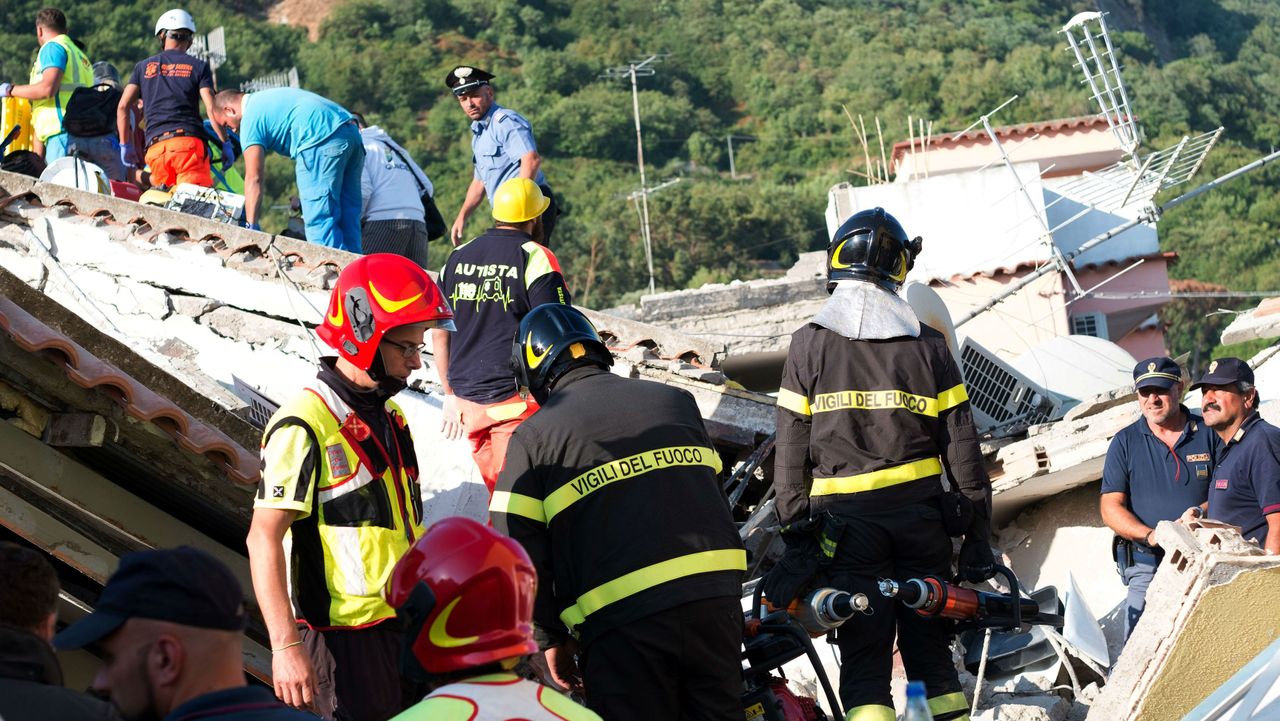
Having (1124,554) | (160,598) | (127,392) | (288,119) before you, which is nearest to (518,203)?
(127,392)

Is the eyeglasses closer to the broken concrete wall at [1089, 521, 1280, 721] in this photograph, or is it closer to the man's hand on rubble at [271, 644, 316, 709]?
the man's hand on rubble at [271, 644, 316, 709]

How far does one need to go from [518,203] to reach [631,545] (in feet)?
8.53

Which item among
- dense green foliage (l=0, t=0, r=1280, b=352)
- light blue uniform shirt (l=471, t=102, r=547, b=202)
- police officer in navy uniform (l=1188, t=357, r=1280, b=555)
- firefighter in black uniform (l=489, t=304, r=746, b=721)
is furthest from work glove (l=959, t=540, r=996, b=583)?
dense green foliage (l=0, t=0, r=1280, b=352)

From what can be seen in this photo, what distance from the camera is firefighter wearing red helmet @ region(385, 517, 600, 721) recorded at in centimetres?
273

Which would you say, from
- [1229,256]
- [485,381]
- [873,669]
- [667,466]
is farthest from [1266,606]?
[1229,256]

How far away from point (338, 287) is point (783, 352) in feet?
27.2

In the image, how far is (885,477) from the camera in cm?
542

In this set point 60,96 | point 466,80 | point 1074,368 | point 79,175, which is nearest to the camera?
point 466,80

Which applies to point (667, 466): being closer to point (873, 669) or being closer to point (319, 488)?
point (319, 488)

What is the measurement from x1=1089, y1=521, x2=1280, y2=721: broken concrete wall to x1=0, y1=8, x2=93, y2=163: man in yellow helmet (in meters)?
8.73

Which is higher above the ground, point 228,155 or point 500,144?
point 500,144

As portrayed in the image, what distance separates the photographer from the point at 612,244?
4719cm

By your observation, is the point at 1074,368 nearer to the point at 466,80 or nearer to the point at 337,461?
the point at 466,80

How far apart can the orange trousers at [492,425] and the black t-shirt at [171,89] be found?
454 cm
